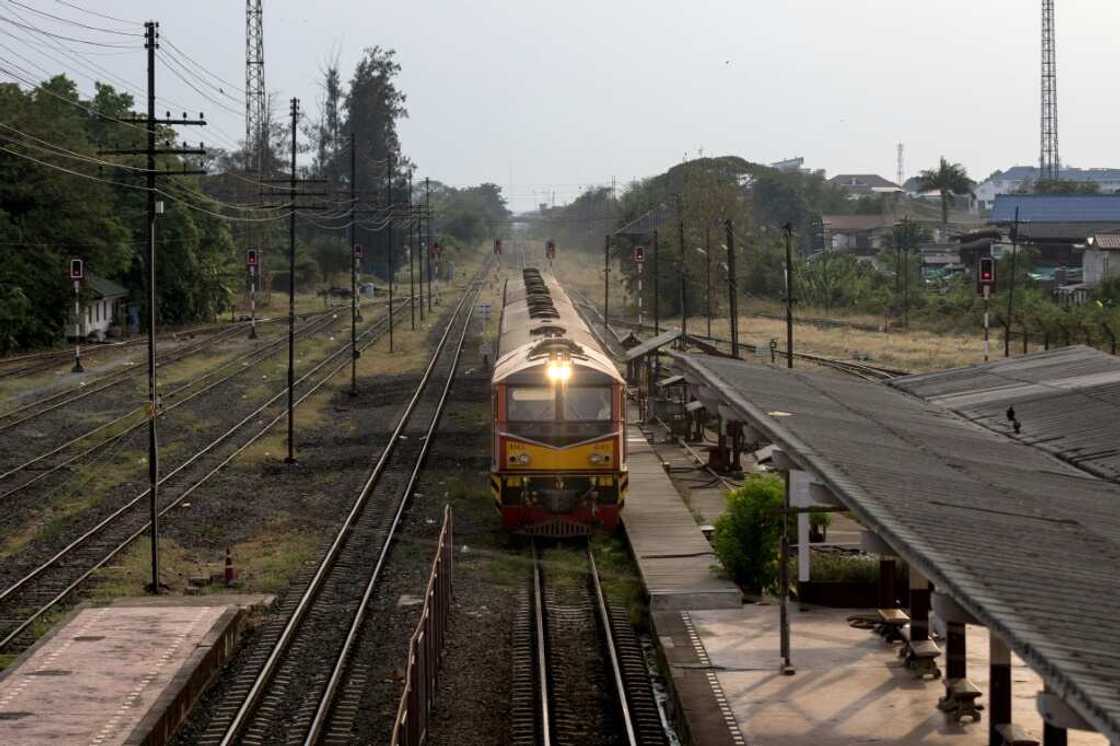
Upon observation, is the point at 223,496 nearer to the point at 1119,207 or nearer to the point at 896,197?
the point at 1119,207

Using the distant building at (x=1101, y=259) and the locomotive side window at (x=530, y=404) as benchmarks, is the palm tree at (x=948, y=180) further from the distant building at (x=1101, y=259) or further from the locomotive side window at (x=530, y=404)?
the locomotive side window at (x=530, y=404)

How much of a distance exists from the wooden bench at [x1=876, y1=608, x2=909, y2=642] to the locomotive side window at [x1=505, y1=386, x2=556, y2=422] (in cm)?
662

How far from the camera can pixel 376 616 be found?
16656mm

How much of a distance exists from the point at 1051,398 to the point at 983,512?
26.7ft

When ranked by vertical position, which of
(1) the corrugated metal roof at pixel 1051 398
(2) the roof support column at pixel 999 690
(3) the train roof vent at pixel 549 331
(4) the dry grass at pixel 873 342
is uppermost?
(3) the train roof vent at pixel 549 331

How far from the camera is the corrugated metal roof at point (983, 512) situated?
7.45 meters

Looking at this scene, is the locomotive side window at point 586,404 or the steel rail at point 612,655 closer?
the steel rail at point 612,655

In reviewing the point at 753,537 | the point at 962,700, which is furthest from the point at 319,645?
the point at 962,700

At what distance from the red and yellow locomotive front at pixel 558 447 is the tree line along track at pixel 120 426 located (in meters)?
8.75

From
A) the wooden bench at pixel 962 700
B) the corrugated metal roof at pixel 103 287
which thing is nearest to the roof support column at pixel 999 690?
the wooden bench at pixel 962 700

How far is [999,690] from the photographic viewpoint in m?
10.6

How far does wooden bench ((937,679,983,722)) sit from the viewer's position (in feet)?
40.5

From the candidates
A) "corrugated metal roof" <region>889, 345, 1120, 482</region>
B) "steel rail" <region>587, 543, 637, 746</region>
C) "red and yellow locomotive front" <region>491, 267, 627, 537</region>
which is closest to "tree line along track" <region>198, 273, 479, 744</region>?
"red and yellow locomotive front" <region>491, 267, 627, 537</region>

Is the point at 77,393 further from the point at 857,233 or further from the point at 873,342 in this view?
the point at 857,233
